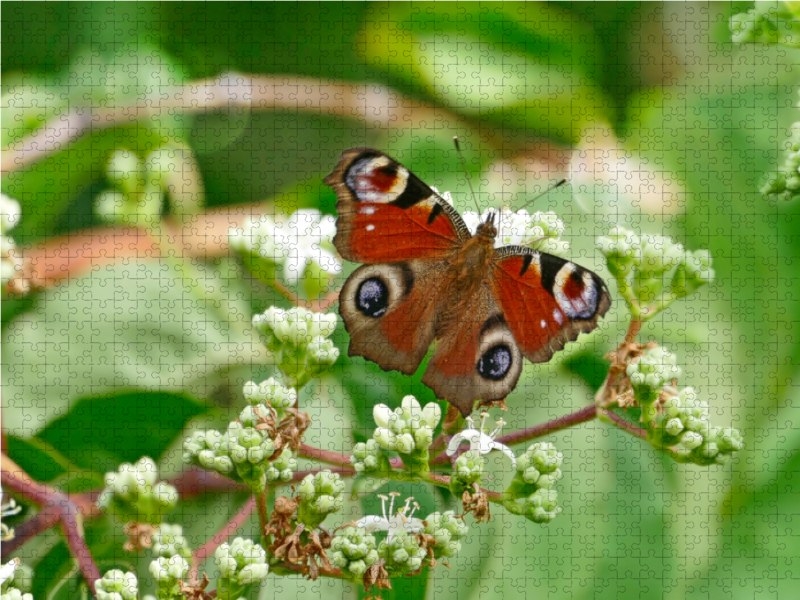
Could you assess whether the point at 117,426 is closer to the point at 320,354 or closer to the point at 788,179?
the point at 320,354

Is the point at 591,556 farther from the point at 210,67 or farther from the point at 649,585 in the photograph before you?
the point at 210,67

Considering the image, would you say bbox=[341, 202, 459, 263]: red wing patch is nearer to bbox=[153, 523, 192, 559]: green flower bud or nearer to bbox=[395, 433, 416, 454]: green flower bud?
bbox=[395, 433, 416, 454]: green flower bud

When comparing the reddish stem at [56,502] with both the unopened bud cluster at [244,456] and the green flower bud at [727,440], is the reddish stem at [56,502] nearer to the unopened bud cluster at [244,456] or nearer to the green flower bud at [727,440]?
the unopened bud cluster at [244,456]

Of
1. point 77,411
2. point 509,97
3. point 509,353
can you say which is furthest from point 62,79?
point 509,353

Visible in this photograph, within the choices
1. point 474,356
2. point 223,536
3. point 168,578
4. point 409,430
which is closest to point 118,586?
point 168,578

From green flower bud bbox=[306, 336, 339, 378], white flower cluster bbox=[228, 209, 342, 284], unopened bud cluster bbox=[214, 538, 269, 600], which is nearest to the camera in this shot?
unopened bud cluster bbox=[214, 538, 269, 600]

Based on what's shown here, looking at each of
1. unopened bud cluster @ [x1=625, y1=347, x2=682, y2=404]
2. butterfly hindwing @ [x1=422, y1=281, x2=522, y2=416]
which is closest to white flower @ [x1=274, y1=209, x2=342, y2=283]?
butterfly hindwing @ [x1=422, y1=281, x2=522, y2=416]

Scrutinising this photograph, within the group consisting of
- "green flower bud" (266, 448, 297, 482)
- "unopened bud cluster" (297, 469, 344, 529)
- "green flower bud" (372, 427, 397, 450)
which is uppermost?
"green flower bud" (372, 427, 397, 450)
